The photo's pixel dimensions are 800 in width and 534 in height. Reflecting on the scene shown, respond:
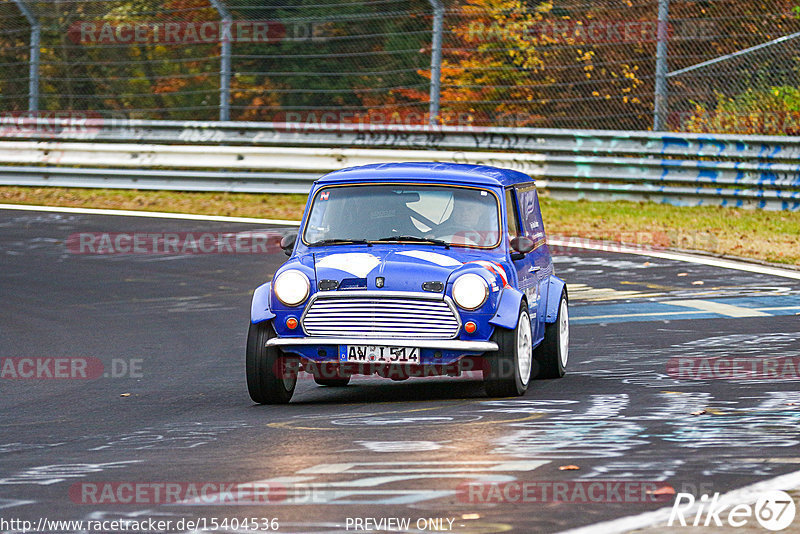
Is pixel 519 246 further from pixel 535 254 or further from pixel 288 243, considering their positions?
pixel 288 243

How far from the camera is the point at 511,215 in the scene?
9398 mm

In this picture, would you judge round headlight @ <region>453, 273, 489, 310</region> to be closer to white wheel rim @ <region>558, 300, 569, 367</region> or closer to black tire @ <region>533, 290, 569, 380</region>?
black tire @ <region>533, 290, 569, 380</region>

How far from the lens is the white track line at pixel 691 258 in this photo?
15156 millimetres

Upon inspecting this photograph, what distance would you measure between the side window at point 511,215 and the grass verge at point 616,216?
7278 mm

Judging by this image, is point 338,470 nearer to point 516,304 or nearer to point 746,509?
point 746,509

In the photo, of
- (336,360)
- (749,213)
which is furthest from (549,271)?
(749,213)

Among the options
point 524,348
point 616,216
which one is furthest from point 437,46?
point 524,348

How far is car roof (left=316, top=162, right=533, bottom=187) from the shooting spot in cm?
917

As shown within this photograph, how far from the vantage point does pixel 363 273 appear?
27.6 ft

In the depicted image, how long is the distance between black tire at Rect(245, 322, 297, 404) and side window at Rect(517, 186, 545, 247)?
208cm

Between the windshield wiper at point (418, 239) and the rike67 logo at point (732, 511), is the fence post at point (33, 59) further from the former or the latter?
the rike67 logo at point (732, 511)

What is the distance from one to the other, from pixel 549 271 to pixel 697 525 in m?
4.92

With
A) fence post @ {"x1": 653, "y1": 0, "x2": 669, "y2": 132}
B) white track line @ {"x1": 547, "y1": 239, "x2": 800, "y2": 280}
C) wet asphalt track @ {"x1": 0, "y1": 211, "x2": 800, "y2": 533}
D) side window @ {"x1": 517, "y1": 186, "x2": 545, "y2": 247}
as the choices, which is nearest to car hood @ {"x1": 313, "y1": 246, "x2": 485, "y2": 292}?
wet asphalt track @ {"x1": 0, "y1": 211, "x2": 800, "y2": 533}

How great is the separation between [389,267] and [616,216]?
40.3ft
